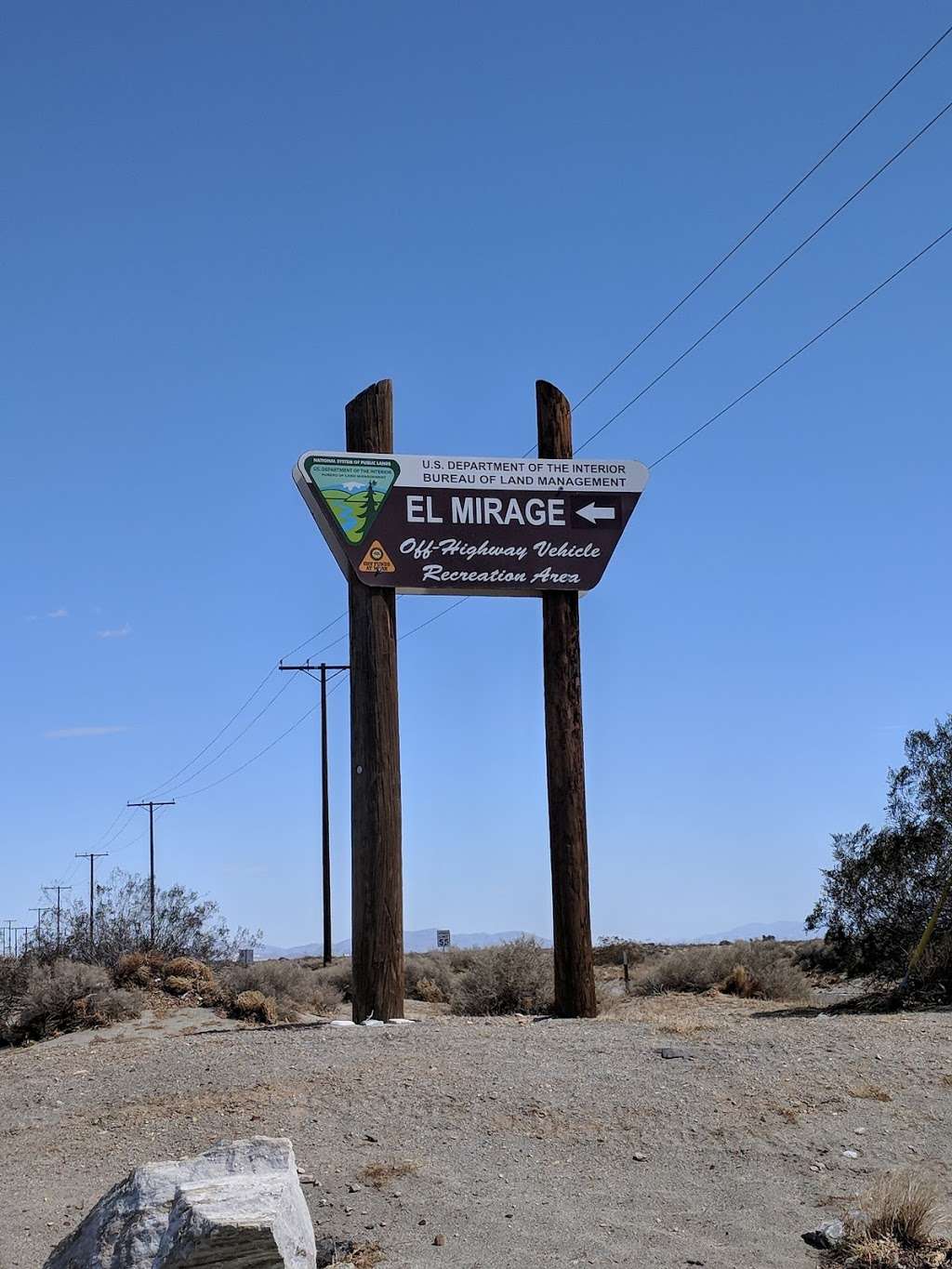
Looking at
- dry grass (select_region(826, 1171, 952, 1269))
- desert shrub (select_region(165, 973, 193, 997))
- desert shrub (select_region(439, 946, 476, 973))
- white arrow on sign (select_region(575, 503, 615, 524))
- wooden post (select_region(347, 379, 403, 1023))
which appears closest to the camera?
dry grass (select_region(826, 1171, 952, 1269))

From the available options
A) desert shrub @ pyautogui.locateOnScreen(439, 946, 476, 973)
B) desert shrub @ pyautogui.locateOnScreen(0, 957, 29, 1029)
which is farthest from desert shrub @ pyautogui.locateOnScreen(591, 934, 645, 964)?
desert shrub @ pyautogui.locateOnScreen(0, 957, 29, 1029)

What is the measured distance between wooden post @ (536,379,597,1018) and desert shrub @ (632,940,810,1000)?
21.8ft

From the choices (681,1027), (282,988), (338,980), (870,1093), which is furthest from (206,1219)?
(338,980)

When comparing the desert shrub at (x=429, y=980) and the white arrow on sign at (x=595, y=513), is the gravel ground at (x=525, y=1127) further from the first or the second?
the desert shrub at (x=429, y=980)

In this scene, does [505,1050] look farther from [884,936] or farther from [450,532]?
[884,936]

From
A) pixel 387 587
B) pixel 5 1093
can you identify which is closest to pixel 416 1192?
pixel 5 1093

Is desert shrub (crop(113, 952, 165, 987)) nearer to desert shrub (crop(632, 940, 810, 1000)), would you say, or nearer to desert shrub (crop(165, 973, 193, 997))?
desert shrub (crop(165, 973, 193, 997))

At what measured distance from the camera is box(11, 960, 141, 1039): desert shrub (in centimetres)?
1798

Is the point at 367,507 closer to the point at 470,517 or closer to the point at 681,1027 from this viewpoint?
the point at 470,517

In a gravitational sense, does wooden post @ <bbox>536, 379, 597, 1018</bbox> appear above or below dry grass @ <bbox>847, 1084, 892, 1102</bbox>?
above

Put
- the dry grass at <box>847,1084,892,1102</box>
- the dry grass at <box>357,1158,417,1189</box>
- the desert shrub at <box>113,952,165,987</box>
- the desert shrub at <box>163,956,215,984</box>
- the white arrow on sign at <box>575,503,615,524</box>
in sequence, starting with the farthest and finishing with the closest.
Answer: the desert shrub at <box>163,956,215,984</box>
the desert shrub at <box>113,952,165,987</box>
the white arrow on sign at <box>575,503,615,524</box>
the dry grass at <box>847,1084,892,1102</box>
the dry grass at <box>357,1158,417,1189</box>

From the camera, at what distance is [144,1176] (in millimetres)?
6410

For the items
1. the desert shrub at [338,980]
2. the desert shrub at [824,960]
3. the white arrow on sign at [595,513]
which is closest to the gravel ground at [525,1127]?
the white arrow on sign at [595,513]

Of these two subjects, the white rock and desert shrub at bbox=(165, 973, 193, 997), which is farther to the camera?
desert shrub at bbox=(165, 973, 193, 997)
